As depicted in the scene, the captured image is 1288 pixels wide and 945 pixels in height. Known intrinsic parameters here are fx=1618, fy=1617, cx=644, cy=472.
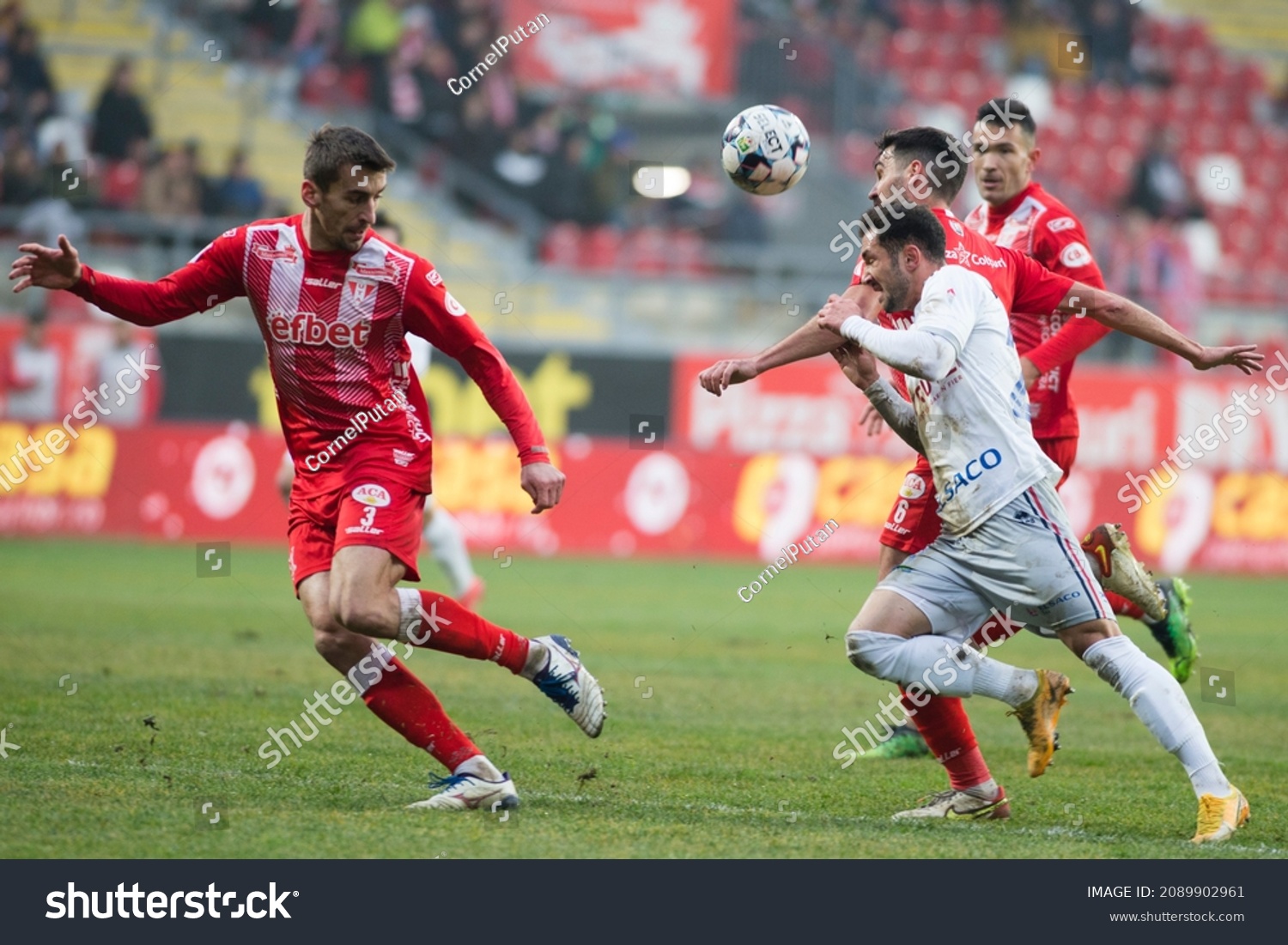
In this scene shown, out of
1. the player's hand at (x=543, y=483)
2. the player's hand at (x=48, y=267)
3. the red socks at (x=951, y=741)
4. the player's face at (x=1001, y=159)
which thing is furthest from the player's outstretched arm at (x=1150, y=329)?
the player's hand at (x=48, y=267)

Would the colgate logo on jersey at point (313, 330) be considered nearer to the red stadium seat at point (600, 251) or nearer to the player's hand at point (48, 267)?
the player's hand at point (48, 267)

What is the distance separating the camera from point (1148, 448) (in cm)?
1892

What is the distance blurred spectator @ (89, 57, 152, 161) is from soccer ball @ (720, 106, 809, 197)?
12.7 m

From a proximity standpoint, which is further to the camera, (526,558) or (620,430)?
(620,430)

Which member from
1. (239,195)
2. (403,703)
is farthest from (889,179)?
(239,195)

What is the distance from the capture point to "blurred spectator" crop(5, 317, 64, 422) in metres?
16.0

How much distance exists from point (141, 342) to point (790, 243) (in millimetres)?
9502

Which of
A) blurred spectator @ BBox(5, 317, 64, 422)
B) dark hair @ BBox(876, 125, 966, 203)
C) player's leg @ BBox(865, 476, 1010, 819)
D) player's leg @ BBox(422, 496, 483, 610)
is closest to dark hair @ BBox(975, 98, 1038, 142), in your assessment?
dark hair @ BBox(876, 125, 966, 203)

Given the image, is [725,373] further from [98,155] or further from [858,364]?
[98,155]

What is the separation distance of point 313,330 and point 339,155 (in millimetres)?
655

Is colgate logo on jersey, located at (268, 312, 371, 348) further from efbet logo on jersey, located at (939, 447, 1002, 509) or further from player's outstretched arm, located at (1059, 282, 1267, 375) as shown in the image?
player's outstretched arm, located at (1059, 282, 1267, 375)

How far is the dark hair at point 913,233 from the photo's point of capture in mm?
5633
